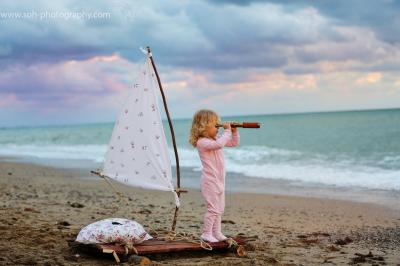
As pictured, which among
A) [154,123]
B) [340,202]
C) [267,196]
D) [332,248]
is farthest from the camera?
[267,196]

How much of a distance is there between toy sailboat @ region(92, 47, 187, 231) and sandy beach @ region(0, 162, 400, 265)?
111cm

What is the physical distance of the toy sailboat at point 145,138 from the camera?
22.1 ft

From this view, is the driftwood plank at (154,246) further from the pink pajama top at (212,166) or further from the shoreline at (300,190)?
the shoreline at (300,190)

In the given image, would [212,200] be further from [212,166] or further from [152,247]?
[152,247]

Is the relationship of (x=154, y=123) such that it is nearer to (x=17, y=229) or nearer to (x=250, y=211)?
(x=17, y=229)

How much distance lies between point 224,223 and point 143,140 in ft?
10.9

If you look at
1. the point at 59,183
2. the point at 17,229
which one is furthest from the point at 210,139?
the point at 59,183

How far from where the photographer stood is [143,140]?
679cm

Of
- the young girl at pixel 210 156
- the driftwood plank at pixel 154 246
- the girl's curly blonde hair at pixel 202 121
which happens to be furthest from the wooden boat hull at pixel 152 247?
the girl's curly blonde hair at pixel 202 121

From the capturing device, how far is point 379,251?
707cm

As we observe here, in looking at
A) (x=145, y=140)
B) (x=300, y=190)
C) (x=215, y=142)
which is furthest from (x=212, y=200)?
(x=300, y=190)

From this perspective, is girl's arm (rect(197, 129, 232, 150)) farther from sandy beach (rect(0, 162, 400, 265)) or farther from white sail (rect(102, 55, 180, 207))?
sandy beach (rect(0, 162, 400, 265))

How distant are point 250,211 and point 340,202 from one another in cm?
253

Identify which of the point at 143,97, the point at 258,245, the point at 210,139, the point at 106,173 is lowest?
the point at 258,245
